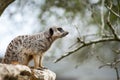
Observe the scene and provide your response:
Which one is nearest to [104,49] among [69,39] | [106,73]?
[106,73]

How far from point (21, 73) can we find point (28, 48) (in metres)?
0.49

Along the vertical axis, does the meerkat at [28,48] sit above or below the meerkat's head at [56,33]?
below

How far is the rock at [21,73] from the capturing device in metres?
2.62

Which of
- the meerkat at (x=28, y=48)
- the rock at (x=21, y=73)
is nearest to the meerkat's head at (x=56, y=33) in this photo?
the meerkat at (x=28, y=48)

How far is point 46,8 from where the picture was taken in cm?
812

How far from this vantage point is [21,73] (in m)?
2.79

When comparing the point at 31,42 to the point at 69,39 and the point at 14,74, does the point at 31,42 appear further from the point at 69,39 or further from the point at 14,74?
the point at 69,39

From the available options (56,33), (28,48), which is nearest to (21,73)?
(28,48)

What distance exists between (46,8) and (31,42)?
4.86 meters

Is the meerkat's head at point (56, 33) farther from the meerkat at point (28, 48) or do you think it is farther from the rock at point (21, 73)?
the rock at point (21, 73)

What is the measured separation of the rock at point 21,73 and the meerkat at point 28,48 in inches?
5.8

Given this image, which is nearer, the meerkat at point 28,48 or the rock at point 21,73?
the rock at point 21,73

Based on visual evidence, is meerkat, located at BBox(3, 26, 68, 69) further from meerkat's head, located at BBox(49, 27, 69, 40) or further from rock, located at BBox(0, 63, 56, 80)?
rock, located at BBox(0, 63, 56, 80)

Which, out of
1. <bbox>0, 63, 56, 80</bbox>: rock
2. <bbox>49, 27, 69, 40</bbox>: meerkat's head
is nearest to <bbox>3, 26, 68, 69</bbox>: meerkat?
<bbox>49, 27, 69, 40</bbox>: meerkat's head
